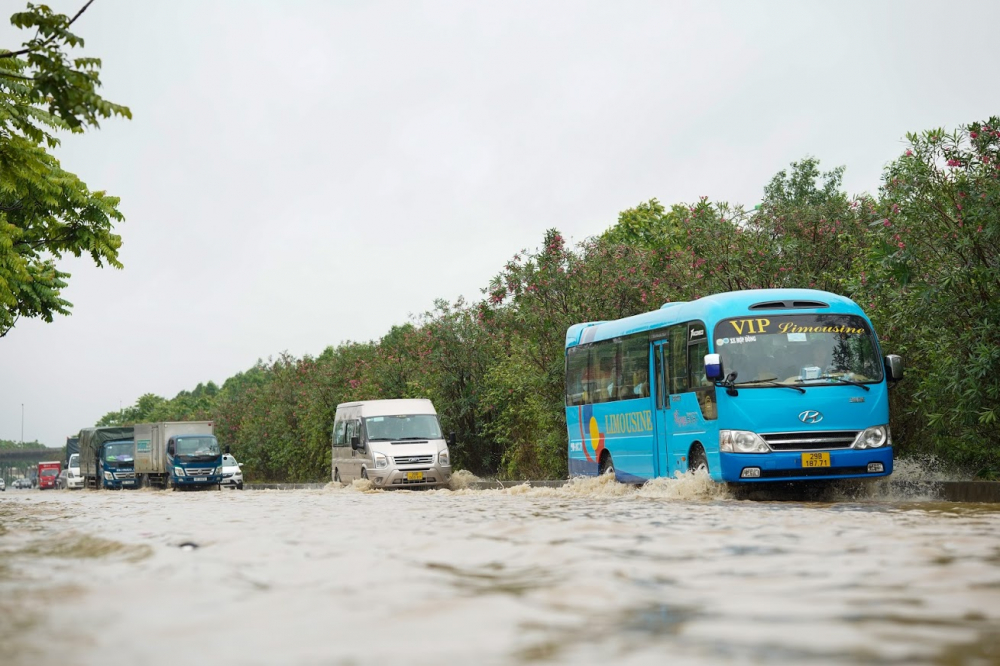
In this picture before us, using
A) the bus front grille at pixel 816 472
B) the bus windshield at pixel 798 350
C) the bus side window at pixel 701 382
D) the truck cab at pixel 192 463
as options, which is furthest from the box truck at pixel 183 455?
the bus front grille at pixel 816 472

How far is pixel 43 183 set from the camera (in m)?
15.4

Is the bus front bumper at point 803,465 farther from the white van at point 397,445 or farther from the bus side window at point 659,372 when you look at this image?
the white van at point 397,445

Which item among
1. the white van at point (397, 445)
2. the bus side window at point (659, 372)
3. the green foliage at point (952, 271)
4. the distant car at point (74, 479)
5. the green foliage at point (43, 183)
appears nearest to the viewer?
the green foliage at point (43, 183)

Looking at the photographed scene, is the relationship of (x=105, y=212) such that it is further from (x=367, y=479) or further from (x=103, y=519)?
(x=367, y=479)

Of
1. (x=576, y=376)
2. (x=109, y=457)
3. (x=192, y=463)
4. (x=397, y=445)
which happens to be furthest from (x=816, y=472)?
(x=109, y=457)

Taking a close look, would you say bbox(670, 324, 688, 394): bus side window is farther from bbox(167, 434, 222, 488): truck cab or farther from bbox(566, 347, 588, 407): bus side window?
bbox(167, 434, 222, 488): truck cab

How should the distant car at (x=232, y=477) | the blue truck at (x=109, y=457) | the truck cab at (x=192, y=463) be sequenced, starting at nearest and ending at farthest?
the truck cab at (x=192, y=463) → the distant car at (x=232, y=477) → the blue truck at (x=109, y=457)

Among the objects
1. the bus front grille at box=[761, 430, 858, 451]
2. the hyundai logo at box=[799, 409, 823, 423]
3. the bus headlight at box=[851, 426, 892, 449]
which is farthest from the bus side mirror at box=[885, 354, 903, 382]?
the hyundai logo at box=[799, 409, 823, 423]

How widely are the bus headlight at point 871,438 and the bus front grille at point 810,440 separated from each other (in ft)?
0.22

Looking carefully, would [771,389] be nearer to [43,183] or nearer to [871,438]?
[871,438]

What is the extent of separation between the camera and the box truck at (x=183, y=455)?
45031 millimetres

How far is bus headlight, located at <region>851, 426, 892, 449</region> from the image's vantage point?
1606 cm

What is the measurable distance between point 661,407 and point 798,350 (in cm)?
259

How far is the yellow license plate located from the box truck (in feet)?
105
